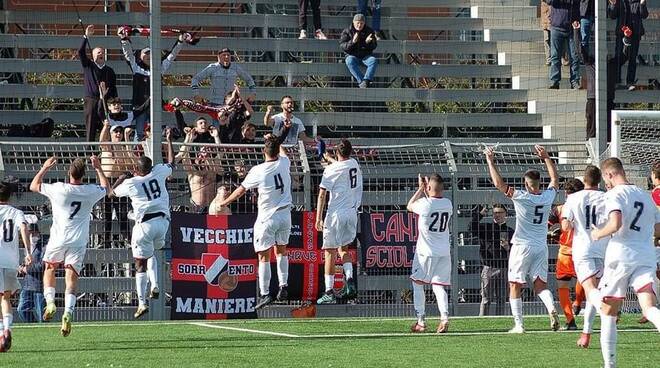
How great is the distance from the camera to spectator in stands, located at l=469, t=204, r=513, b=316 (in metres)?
21.7

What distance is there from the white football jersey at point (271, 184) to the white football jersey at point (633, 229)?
687 cm

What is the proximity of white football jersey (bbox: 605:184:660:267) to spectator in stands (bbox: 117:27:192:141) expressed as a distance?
1240 cm

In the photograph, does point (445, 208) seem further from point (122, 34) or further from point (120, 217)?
point (122, 34)

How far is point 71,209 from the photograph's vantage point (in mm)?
17234

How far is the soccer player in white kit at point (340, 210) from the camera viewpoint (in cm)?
1948

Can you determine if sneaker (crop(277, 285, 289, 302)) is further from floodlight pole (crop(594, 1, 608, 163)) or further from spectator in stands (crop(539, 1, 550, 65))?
spectator in stands (crop(539, 1, 550, 65))

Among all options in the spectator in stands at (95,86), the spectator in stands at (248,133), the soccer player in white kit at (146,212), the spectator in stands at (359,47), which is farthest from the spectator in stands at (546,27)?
the soccer player in white kit at (146,212)

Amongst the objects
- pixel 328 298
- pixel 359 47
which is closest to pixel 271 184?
pixel 328 298

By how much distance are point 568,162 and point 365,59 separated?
5656 millimetres

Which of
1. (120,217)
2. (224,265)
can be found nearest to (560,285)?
(224,265)

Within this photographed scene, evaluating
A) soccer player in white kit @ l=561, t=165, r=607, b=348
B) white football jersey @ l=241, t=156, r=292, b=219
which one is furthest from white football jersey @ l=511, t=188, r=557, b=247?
white football jersey @ l=241, t=156, r=292, b=219

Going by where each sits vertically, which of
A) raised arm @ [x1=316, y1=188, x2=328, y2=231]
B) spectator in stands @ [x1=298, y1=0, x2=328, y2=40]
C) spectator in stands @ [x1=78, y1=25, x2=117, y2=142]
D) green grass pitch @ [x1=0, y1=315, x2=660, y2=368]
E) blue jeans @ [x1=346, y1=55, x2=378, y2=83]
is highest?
spectator in stands @ [x1=298, y1=0, x2=328, y2=40]

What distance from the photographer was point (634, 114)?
20.9m

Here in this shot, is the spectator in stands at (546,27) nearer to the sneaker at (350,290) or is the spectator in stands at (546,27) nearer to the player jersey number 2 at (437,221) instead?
the sneaker at (350,290)
